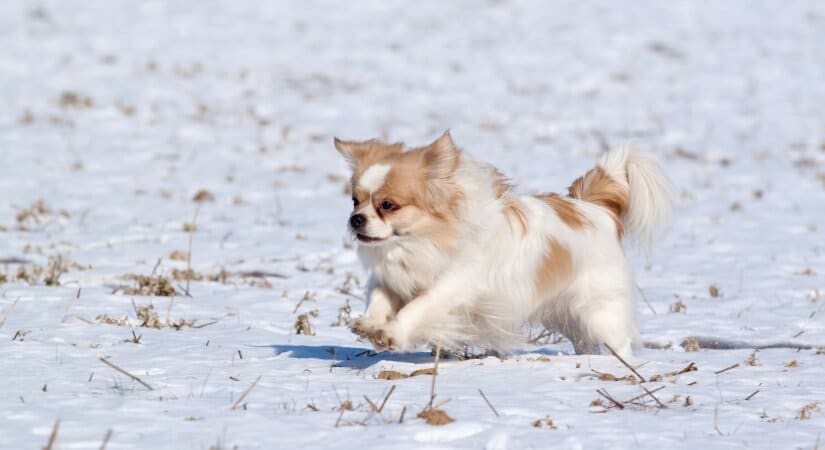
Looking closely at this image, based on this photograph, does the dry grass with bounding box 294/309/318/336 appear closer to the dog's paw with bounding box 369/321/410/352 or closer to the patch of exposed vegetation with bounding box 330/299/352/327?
the patch of exposed vegetation with bounding box 330/299/352/327

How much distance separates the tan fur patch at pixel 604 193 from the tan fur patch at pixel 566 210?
311 mm

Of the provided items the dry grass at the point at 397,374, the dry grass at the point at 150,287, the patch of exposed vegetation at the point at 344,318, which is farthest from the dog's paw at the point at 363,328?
the dry grass at the point at 150,287

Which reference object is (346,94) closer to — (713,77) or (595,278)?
(713,77)

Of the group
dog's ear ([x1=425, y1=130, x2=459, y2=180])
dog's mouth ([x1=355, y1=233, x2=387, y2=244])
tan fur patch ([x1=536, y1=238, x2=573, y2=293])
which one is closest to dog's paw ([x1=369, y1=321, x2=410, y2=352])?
dog's mouth ([x1=355, y1=233, x2=387, y2=244])

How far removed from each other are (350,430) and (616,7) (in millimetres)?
18961

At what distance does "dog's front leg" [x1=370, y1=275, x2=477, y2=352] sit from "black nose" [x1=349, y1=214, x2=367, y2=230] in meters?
0.44

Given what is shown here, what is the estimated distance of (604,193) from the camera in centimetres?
606

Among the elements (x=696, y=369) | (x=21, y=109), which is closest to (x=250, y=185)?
(x=21, y=109)

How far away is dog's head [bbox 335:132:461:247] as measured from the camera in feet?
16.4

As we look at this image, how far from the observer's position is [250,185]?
1137cm

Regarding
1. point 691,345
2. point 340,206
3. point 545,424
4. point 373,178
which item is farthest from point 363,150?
point 340,206

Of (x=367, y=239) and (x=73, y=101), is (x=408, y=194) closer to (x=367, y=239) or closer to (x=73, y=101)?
(x=367, y=239)

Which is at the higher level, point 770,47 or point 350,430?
A: point 770,47

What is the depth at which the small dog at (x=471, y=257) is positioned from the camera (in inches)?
199
